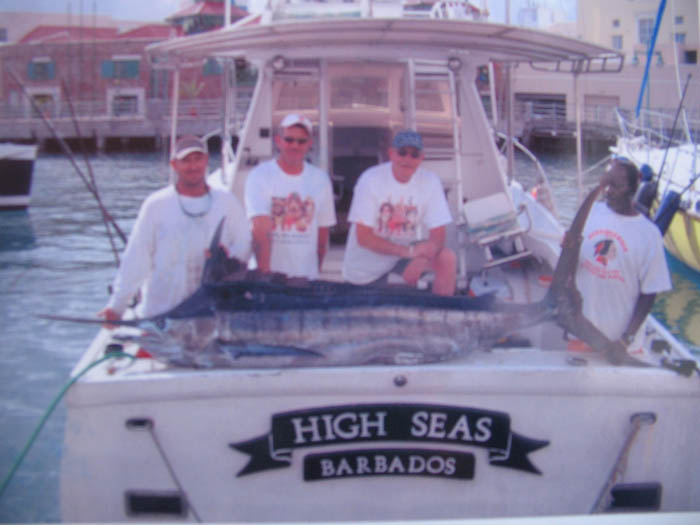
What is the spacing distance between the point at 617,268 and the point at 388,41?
94.6 inches

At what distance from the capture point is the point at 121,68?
36188 millimetres

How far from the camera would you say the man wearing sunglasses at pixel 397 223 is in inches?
158

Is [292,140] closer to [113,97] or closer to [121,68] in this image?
[121,68]

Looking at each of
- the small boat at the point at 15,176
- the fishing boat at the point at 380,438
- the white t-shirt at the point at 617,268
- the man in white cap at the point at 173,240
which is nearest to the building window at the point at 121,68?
the small boat at the point at 15,176

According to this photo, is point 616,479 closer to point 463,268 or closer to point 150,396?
point 150,396

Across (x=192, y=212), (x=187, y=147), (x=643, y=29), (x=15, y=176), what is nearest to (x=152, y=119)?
(x=15, y=176)

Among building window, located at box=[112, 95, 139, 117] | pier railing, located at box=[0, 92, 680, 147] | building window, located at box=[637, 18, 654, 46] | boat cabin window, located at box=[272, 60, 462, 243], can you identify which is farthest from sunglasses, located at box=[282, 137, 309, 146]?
building window, located at box=[637, 18, 654, 46]

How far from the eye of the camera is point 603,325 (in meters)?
3.34

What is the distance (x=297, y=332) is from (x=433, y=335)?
0.58m

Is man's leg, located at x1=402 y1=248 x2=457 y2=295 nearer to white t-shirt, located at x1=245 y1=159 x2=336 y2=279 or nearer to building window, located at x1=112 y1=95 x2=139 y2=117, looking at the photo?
white t-shirt, located at x1=245 y1=159 x2=336 y2=279

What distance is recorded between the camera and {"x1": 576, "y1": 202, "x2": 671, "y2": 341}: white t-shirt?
326cm

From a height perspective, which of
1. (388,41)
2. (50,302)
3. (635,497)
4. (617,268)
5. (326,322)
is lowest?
(50,302)

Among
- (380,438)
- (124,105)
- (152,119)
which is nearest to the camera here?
(380,438)

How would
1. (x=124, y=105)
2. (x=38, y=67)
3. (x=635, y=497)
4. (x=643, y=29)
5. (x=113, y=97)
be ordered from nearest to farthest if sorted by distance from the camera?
(x=635, y=497)
(x=38, y=67)
(x=643, y=29)
(x=113, y=97)
(x=124, y=105)
